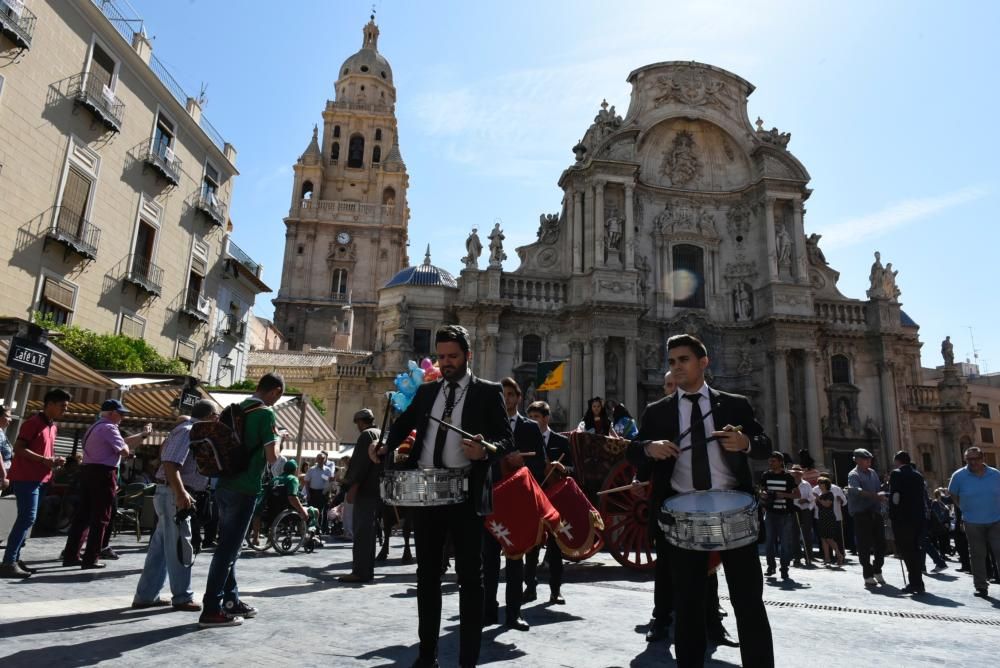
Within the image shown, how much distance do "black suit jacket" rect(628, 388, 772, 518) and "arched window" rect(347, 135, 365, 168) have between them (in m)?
63.9

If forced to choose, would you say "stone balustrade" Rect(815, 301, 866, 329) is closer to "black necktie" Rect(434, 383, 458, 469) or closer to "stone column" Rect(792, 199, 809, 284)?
"stone column" Rect(792, 199, 809, 284)

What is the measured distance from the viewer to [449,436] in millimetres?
3701

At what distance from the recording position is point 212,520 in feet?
34.5

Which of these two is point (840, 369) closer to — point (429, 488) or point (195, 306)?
point (195, 306)

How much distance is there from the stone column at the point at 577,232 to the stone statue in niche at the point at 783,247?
30.3ft

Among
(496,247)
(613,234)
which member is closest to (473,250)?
(496,247)

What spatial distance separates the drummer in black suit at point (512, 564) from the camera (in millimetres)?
4883

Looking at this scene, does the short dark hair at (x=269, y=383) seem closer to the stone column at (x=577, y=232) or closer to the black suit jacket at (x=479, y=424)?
the black suit jacket at (x=479, y=424)

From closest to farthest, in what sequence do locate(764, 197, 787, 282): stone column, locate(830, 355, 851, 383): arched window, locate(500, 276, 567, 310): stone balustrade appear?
locate(500, 276, 567, 310): stone balustrade < locate(764, 197, 787, 282): stone column < locate(830, 355, 851, 383): arched window

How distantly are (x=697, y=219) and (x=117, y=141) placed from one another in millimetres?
24430

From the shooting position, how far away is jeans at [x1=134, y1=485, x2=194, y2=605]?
5094 millimetres

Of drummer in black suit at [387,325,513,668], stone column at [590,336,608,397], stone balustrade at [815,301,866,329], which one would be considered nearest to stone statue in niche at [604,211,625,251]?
stone column at [590,336,608,397]

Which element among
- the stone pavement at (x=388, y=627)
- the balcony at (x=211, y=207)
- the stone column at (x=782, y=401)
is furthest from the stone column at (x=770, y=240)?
the stone pavement at (x=388, y=627)

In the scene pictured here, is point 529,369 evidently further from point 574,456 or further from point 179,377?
point 574,456
